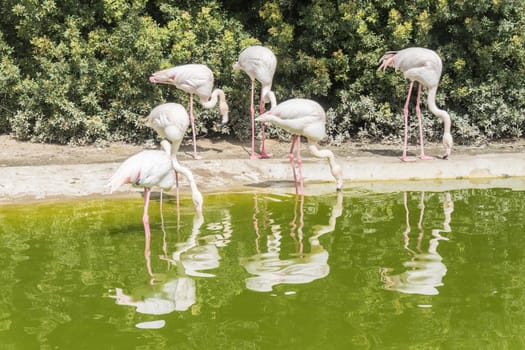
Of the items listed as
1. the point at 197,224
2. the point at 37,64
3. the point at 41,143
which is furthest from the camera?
the point at 37,64

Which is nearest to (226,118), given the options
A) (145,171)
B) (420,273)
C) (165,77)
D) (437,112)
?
(165,77)

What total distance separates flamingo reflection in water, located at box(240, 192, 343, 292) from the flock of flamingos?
1.10 m

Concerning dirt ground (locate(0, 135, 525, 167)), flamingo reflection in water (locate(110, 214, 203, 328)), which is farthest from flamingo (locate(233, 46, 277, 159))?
flamingo reflection in water (locate(110, 214, 203, 328))

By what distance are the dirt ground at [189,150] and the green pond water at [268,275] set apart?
2538 millimetres

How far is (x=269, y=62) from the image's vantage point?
1060cm

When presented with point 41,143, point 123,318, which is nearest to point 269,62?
point 41,143

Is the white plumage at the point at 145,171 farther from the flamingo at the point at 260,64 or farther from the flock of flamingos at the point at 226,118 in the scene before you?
the flamingo at the point at 260,64

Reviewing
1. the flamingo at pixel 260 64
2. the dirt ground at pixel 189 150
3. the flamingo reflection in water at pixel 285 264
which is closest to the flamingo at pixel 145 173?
the flamingo reflection in water at pixel 285 264

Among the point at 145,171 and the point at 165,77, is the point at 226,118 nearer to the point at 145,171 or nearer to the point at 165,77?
the point at 165,77

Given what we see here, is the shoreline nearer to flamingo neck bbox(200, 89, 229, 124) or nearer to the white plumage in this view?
flamingo neck bbox(200, 89, 229, 124)

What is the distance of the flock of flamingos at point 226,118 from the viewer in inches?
272

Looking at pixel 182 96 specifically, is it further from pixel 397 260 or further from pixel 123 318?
pixel 123 318

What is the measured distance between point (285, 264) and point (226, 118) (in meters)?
5.35

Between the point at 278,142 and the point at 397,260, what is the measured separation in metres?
6.17
